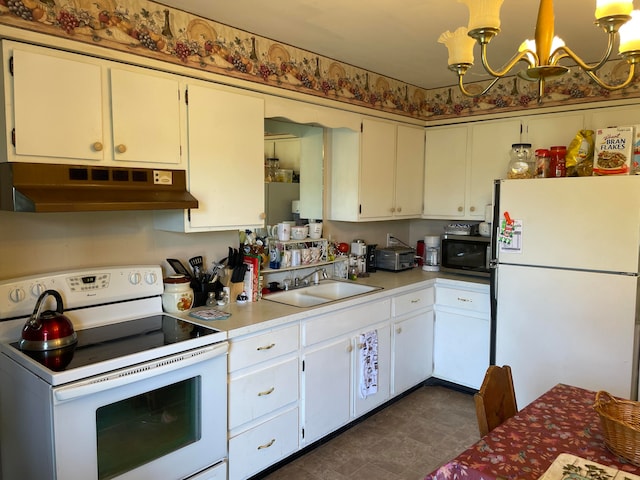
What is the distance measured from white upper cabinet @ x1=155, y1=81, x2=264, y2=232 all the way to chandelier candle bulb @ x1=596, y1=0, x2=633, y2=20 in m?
1.71

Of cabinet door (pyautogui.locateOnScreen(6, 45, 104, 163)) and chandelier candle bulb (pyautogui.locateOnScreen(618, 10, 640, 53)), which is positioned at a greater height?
chandelier candle bulb (pyautogui.locateOnScreen(618, 10, 640, 53))

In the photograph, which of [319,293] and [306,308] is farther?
[319,293]

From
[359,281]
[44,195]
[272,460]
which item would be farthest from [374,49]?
[272,460]

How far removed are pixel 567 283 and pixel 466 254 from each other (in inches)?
38.1

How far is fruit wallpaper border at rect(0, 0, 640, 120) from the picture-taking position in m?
1.94

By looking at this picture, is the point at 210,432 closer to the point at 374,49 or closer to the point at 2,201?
the point at 2,201

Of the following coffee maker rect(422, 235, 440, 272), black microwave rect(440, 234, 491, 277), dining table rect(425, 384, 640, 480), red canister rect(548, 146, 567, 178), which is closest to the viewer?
dining table rect(425, 384, 640, 480)

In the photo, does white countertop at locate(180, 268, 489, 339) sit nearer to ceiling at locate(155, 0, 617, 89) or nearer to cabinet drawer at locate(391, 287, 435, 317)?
cabinet drawer at locate(391, 287, 435, 317)

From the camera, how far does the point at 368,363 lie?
2977 millimetres

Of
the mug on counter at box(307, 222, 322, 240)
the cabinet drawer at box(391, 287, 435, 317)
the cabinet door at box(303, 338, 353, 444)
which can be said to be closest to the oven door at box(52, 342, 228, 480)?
the cabinet door at box(303, 338, 353, 444)

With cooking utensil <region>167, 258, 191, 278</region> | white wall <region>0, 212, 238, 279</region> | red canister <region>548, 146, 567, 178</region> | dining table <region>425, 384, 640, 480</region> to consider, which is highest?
red canister <region>548, 146, 567, 178</region>

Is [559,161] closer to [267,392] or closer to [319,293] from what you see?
[319,293]

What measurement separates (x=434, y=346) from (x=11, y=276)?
288 cm

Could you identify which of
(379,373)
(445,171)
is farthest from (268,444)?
(445,171)
